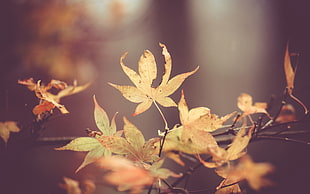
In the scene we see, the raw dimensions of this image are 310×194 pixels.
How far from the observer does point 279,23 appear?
225 cm

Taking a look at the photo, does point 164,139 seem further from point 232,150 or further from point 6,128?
point 6,128

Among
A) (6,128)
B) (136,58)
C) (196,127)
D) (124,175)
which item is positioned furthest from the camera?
(136,58)

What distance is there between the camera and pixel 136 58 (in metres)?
2.64

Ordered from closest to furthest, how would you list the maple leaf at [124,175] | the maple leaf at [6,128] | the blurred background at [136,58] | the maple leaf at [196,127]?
the maple leaf at [124,175] < the maple leaf at [196,127] < the maple leaf at [6,128] < the blurred background at [136,58]

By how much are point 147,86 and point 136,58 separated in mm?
2273

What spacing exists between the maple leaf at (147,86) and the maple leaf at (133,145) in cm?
4

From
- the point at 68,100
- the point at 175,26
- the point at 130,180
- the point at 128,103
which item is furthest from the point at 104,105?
the point at 130,180

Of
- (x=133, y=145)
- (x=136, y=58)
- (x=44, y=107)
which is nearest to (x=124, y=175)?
(x=133, y=145)

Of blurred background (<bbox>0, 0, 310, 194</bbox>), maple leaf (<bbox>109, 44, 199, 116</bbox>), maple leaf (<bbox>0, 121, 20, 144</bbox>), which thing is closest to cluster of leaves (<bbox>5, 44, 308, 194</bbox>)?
maple leaf (<bbox>109, 44, 199, 116</bbox>)

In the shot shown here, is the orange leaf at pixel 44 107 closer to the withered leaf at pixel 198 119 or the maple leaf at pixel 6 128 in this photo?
the maple leaf at pixel 6 128

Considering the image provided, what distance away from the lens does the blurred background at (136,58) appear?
3.42ft

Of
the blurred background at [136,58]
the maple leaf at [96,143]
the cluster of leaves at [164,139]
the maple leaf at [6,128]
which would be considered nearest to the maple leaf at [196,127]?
the cluster of leaves at [164,139]

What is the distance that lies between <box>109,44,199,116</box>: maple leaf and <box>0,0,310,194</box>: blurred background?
9.9 inches

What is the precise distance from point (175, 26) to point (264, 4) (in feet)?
3.33
